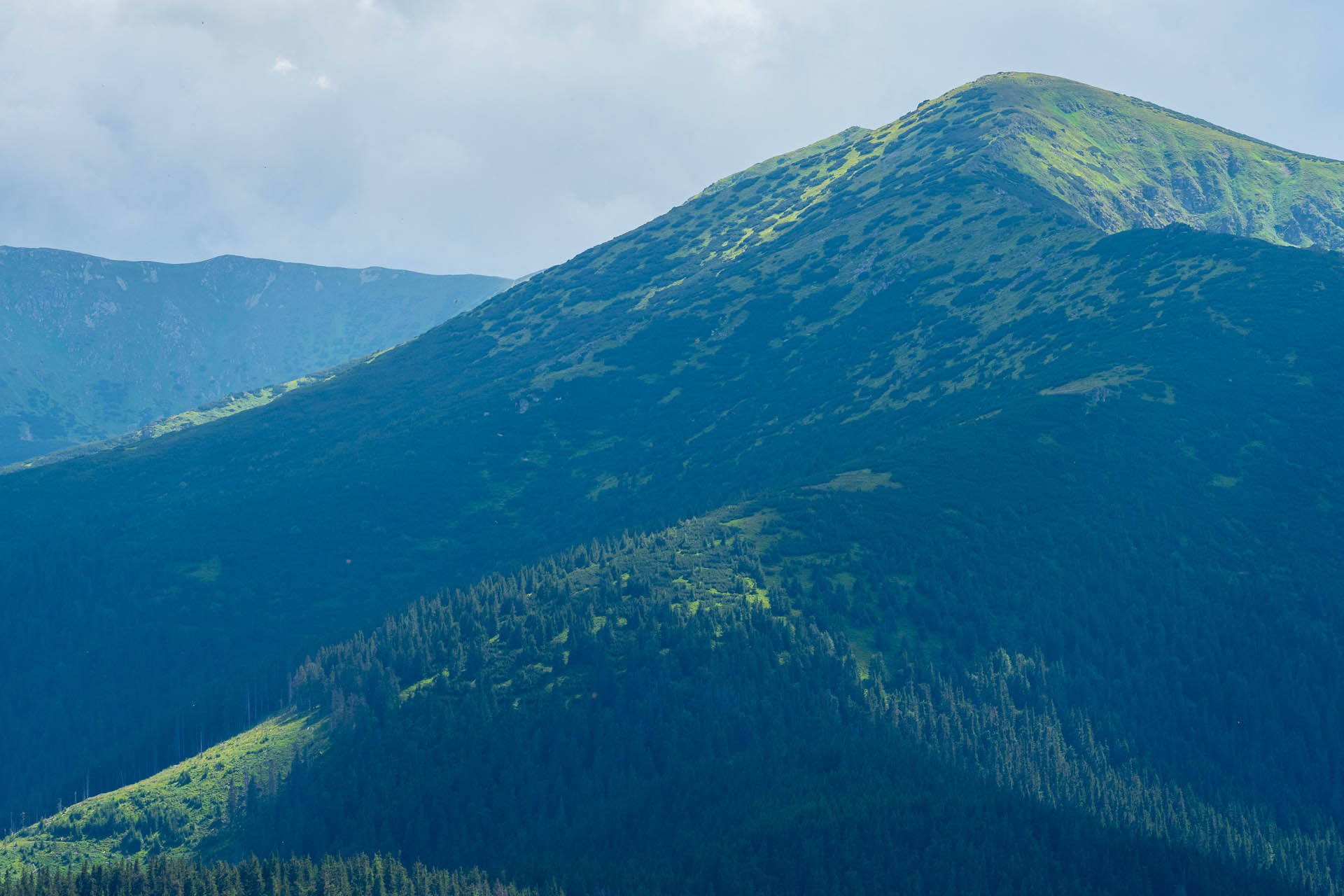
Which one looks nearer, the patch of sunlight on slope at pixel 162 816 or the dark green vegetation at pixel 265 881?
the dark green vegetation at pixel 265 881

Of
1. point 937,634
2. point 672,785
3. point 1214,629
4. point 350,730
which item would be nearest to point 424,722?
point 350,730

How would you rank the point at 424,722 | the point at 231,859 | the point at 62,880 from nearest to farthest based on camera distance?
the point at 62,880 < the point at 231,859 < the point at 424,722

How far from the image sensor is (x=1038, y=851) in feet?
467

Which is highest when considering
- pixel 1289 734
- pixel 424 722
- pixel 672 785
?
pixel 424 722

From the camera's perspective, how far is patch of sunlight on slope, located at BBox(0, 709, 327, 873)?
578 feet

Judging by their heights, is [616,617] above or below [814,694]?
above

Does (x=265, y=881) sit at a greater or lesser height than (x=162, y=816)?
greater

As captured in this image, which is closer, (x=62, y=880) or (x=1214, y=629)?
(x=62, y=880)

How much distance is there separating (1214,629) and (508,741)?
113 metres

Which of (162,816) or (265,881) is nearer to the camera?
(265,881)

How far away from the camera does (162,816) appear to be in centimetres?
18175

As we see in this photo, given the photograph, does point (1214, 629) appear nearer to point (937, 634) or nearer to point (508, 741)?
point (937, 634)

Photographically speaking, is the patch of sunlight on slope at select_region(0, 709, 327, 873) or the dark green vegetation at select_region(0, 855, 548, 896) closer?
the dark green vegetation at select_region(0, 855, 548, 896)

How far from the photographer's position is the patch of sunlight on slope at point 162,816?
6939 inches
